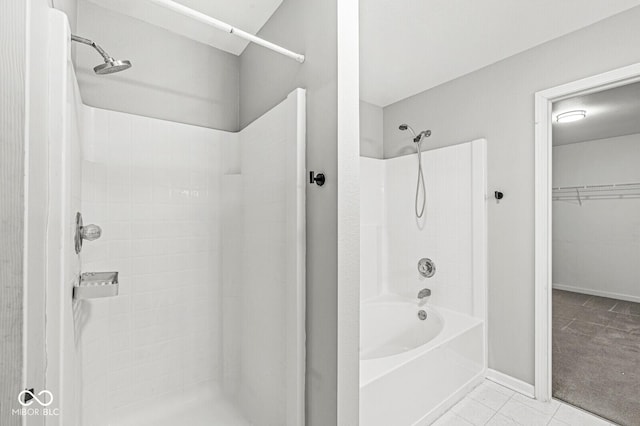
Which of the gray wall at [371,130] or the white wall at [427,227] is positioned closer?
the white wall at [427,227]

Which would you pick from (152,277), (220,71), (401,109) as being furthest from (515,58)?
(152,277)

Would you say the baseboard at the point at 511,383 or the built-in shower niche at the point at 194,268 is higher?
the built-in shower niche at the point at 194,268

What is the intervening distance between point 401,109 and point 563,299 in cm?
223

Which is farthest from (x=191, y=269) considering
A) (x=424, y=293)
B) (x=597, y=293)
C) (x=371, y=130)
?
(x=597, y=293)

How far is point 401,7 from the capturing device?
1.65 m

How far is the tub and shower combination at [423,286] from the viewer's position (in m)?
1.67

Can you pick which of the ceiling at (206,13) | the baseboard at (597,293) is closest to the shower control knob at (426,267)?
the baseboard at (597,293)

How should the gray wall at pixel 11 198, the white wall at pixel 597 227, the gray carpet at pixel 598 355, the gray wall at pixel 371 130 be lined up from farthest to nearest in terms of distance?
the gray wall at pixel 371 130, the white wall at pixel 597 227, the gray carpet at pixel 598 355, the gray wall at pixel 11 198

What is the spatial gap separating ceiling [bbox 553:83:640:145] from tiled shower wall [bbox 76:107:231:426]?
2.61 m

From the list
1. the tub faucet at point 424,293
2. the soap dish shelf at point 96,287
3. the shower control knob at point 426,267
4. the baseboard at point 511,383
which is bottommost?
the baseboard at point 511,383

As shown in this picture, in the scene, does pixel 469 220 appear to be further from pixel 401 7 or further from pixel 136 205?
pixel 136 205

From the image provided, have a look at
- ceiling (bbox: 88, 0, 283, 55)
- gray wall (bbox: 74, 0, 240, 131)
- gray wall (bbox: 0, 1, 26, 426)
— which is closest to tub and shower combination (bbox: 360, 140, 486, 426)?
gray wall (bbox: 0, 1, 26, 426)

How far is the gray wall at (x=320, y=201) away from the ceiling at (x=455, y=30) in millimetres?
667

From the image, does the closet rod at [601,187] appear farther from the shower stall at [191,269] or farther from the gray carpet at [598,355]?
the shower stall at [191,269]
